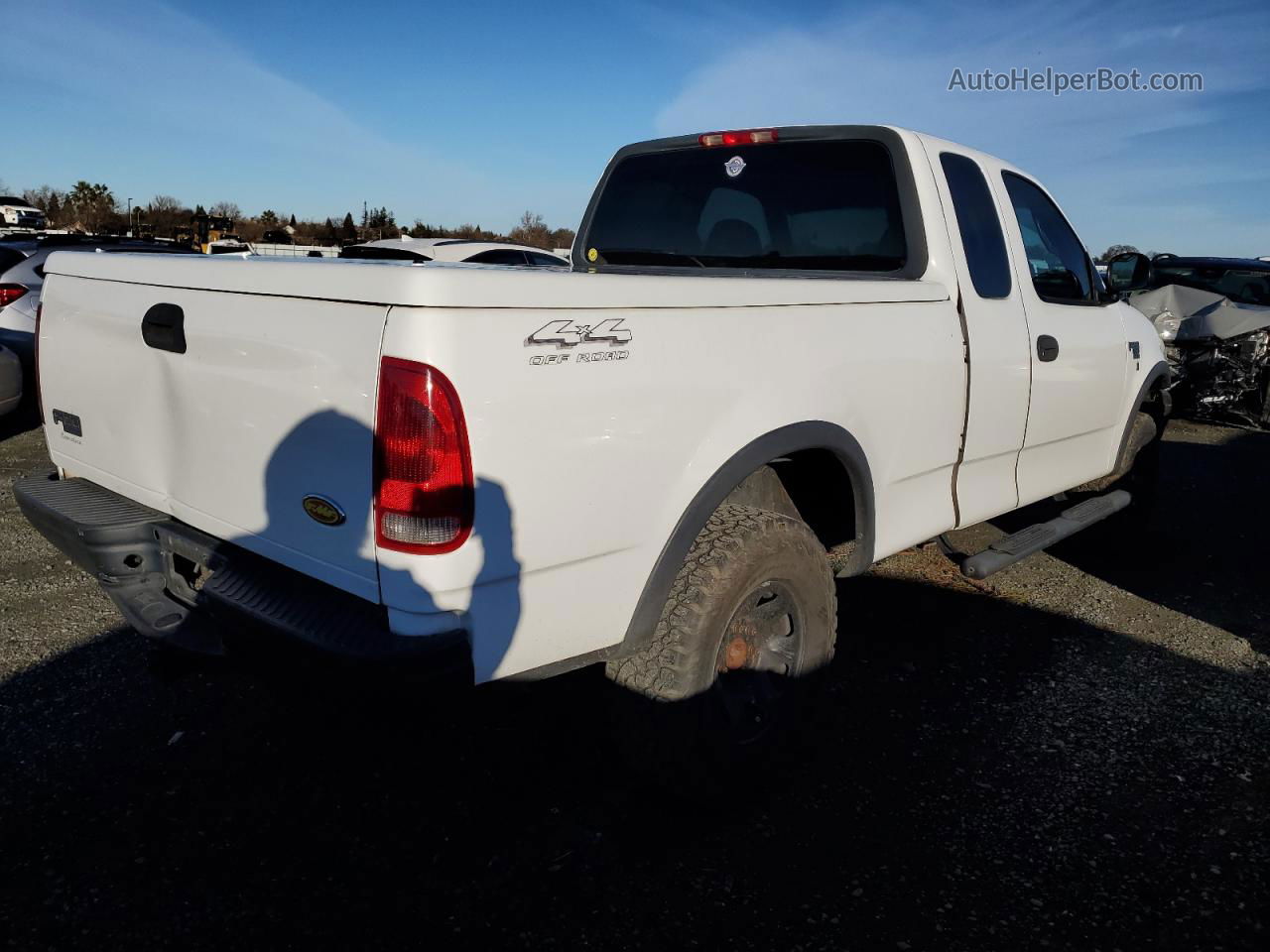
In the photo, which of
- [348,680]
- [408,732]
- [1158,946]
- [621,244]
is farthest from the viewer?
[621,244]

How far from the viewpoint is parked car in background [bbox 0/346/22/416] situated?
23.4ft

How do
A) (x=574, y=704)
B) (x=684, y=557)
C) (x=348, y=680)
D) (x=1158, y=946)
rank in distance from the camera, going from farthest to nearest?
(x=574, y=704) → (x=684, y=557) → (x=1158, y=946) → (x=348, y=680)

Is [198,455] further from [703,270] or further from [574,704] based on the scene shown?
[703,270]

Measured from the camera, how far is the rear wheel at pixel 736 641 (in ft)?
8.15

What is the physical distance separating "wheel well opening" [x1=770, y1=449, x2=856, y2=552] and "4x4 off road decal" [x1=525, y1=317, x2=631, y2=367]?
1029mm

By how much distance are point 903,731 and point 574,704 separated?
1.22 metres

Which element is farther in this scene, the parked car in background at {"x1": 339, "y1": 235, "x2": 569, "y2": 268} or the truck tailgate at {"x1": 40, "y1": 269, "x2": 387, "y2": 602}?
the parked car in background at {"x1": 339, "y1": 235, "x2": 569, "y2": 268}

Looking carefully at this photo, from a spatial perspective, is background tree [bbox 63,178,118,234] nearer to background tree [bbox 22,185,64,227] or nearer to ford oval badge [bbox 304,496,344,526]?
background tree [bbox 22,185,64,227]

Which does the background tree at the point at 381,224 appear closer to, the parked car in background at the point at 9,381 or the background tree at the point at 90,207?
the background tree at the point at 90,207

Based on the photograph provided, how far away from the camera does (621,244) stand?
4.21 meters

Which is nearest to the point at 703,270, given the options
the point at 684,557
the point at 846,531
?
the point at 846,531

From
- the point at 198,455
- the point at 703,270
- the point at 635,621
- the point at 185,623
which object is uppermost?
the point at 703,270

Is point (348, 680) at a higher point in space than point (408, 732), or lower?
higher

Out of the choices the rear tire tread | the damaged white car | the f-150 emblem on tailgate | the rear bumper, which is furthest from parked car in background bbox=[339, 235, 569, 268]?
the f-150 emblem on tailgate
